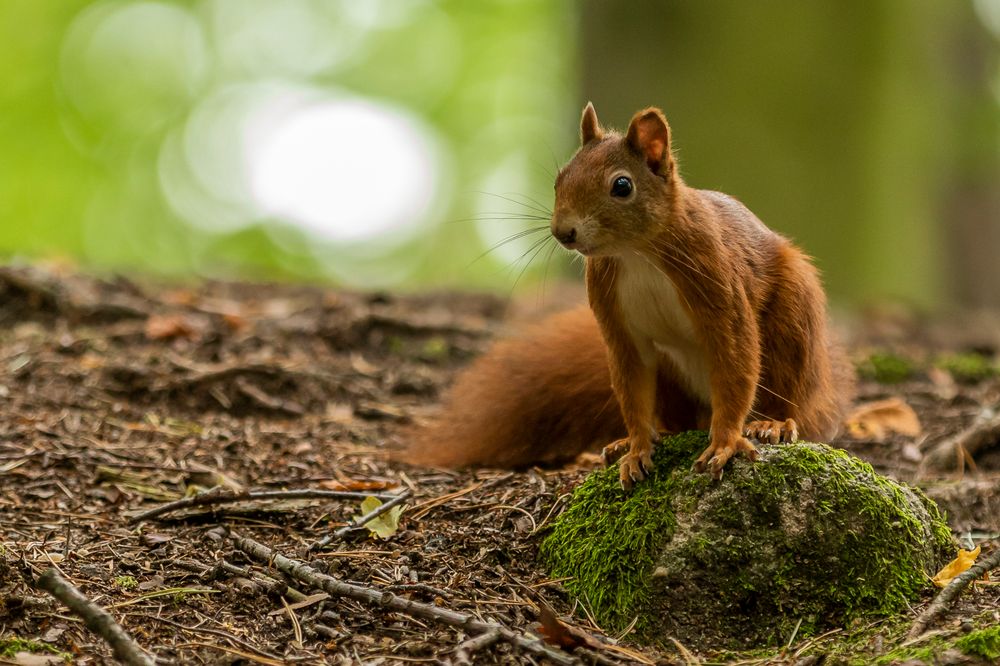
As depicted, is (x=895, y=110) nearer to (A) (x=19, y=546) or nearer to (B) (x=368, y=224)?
(A) (x=19, y=546)

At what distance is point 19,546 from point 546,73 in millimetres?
13997

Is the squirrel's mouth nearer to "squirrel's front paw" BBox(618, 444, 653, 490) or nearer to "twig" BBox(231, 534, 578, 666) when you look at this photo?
"squirrel's front paw" BBox(618, 444, 653, 490)

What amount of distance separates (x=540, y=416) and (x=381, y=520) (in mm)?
673

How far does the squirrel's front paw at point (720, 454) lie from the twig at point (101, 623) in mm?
1184

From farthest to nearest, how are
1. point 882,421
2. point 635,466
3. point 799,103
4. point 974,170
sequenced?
point 974,170 < point 799,103 < point 882,421 < point 635,466

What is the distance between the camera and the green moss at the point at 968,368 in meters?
4.18

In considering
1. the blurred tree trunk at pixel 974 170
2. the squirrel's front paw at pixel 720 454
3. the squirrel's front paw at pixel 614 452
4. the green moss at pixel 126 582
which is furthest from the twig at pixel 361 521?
the blurred tree trunk at pixel 974 170

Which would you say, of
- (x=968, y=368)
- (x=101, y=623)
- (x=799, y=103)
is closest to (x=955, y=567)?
(x=101, y=623)

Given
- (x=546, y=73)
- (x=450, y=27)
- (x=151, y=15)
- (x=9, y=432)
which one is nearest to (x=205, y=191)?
(x=151, y=15)

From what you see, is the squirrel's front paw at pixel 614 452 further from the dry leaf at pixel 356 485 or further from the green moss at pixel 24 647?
the green moss at pixel 24 647

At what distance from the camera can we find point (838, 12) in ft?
22.5

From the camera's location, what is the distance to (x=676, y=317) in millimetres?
2363

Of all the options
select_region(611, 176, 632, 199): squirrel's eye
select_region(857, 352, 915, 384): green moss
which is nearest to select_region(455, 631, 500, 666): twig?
select_region(611, 176, 632, 199): squirrel's eye

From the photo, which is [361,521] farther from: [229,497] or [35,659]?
[35,659]
